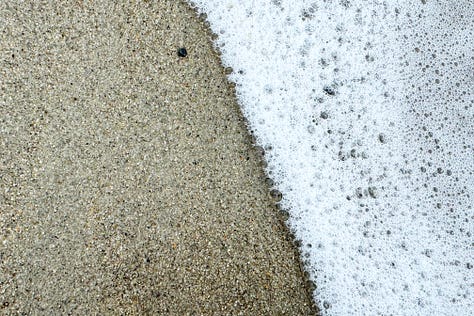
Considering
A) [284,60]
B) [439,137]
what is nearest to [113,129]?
[284,60]

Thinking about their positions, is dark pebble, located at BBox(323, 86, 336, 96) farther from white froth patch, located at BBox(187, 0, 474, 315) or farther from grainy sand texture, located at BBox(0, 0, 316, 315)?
grainy sand texture, located at BBox(0, 0, 316, 315)

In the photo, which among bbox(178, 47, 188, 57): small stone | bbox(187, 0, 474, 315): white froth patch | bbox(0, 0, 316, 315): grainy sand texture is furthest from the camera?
bbox(187, 0, 474, 315): white froth patch

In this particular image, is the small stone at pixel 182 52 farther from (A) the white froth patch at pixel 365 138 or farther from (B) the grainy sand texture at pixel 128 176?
(A) the white froth patch at pixel 365 138

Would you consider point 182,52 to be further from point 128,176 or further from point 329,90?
point 329,90

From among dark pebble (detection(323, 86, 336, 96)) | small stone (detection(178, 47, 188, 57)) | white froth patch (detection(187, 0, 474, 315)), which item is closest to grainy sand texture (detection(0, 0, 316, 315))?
small stone (detection(178, 47, 188, 57))

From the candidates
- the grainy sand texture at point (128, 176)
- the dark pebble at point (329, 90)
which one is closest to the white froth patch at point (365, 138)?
the dark pebble at point (329, 90)

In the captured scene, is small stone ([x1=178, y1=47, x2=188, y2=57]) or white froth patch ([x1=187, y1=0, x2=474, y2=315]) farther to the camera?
white froth patch ([x1=187, y1=0, x2=474, y2=315])
